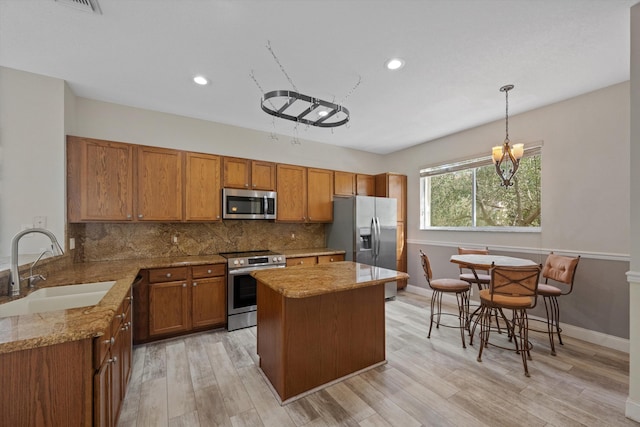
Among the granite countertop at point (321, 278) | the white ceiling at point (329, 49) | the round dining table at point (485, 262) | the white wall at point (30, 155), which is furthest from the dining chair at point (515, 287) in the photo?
the white wall at point (30, 155)

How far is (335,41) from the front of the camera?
2.18 meters

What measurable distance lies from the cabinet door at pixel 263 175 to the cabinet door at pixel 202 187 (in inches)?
20.3

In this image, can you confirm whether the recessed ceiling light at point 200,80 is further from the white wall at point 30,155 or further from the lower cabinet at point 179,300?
the lower cabinet at point 179,300

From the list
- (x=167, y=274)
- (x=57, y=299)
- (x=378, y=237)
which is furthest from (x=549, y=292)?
(x=57, y=299)

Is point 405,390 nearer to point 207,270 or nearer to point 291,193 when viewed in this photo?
point 207,270

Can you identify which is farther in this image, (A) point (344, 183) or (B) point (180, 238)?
(A) point (344, 183)

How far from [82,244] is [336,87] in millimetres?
3535

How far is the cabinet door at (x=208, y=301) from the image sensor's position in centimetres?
322

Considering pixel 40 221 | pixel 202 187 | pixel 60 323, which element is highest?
pixel 202 187

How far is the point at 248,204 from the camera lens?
3.85 metres

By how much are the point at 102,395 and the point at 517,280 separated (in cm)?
321

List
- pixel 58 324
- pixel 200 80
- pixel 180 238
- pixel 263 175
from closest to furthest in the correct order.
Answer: pixel 58 324
pixel 200 80
pixel 180 238
pixel 263 175

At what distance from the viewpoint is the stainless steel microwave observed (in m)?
3.69

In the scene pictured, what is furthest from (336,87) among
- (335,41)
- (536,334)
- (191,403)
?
(536,334)
